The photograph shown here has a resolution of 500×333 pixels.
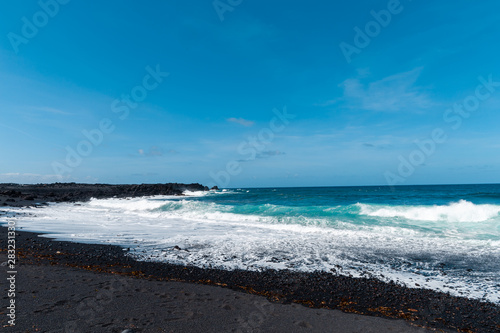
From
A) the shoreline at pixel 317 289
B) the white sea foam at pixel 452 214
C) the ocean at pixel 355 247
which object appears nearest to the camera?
the shoreline at pixel 317 289

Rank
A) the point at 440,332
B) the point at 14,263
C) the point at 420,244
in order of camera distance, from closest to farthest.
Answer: the point at 440,332 → the point at 14,263 → the point at 420,244

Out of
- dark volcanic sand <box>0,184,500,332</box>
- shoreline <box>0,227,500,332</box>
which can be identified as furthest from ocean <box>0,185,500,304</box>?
dark volcanic sand <box>0,184,500,332</box>

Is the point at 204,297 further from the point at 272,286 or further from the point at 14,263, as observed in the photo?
the point at 14,263

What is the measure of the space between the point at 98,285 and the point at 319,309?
4718mm

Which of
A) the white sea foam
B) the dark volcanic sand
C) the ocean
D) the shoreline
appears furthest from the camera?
the white sea foam

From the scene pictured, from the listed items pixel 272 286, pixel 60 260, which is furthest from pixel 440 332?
pixel 60 260

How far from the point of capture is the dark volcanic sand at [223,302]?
4406mm

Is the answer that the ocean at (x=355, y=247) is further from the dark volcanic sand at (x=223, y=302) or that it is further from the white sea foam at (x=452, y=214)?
the dark volcanic sand at (x=223, y=302)

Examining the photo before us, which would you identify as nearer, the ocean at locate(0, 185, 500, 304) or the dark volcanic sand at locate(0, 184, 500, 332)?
the dark volcanic sand at locate(0, 184, 500, 332)

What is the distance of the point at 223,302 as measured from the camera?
17.3 ft

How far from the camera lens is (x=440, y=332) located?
4.54 metres

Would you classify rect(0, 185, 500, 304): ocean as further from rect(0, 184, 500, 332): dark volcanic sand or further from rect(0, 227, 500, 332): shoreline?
rect(0, 184, 500, 332): dark volcanic sand

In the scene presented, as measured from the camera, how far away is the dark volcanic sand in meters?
4.41

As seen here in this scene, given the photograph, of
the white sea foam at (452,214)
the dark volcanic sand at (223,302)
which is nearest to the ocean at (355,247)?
the white sea foam at (452,214)
